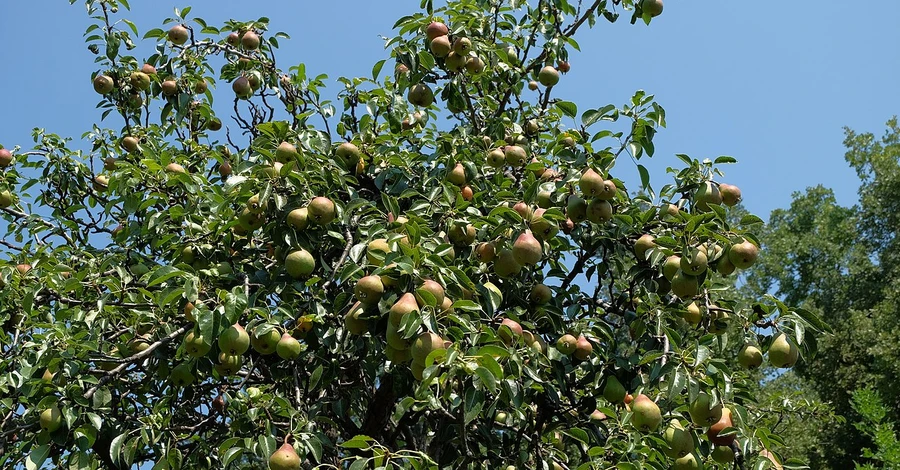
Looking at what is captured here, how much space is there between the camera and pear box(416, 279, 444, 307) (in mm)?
2584

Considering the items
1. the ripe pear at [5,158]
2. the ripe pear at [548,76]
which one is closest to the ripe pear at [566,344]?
the ripe pear at [548,76]

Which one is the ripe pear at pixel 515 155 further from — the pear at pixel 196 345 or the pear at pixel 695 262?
the pear at pixel 196 345

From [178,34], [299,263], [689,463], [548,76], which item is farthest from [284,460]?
[178,34]

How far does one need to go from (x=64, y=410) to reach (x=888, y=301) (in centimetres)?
1545

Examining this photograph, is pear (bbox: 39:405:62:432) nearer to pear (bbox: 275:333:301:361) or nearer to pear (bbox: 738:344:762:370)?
pear (bbox: 275:333:301:361)

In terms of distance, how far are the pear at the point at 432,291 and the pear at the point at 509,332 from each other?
48 centimetres

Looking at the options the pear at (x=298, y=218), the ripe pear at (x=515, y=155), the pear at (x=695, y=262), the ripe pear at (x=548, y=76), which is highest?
the ripe pear at (x=548, y=76)

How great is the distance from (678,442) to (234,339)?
1.70m

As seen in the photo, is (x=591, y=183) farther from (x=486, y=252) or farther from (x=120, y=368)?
(x=120, y=368)

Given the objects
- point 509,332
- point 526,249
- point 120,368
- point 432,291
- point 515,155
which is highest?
point 515,155

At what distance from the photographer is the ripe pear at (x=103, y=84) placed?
5203mm

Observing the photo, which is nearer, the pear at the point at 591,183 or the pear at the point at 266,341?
the pear at the point at 266,341

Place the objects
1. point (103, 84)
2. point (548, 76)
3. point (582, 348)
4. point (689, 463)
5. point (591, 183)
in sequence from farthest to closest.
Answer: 1. point (103, 84)
2. point (548, 76)
3. point (582, 348)
4. point (591, 183)
5. point (689, 463)

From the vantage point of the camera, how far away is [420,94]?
174 inches
